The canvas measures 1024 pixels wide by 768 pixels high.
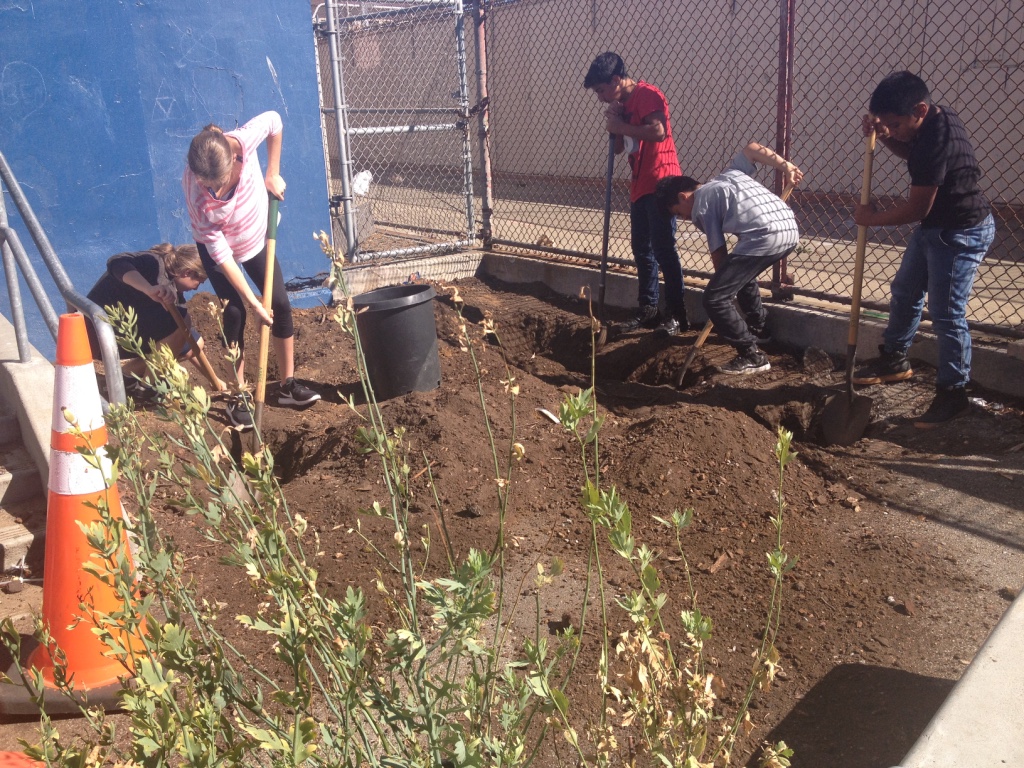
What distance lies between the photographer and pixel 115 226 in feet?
21.8

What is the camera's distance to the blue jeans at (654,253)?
6.19 meters

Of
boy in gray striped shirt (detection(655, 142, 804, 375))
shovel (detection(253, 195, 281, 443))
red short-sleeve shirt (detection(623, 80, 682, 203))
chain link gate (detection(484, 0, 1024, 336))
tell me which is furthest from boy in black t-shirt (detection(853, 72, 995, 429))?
shovel (detection(253, 195, 281, 443))

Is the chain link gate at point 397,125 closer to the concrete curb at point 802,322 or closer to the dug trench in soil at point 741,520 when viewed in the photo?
the concrete curb at point 802,322

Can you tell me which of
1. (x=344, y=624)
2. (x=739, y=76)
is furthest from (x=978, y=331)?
(x=739, y=76)

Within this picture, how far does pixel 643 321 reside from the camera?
6586 mm

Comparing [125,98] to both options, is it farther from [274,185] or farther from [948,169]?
[948,169]

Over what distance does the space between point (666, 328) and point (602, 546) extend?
2980mm

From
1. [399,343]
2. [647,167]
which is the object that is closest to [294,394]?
[399,343]

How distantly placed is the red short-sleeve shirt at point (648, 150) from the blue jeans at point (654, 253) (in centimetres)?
12

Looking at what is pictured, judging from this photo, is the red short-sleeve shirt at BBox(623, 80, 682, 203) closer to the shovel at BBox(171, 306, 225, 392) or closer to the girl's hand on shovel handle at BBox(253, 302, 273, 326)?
the girl's hand on shovel handle at BBox(253, 302, 273, 326)

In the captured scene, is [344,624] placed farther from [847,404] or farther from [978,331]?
[978,331]

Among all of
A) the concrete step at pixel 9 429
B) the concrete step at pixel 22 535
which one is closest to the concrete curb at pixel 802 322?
the concrete step at pixel 9 429

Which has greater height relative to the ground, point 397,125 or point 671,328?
point 397,125

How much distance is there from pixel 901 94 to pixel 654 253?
223 centimetres
